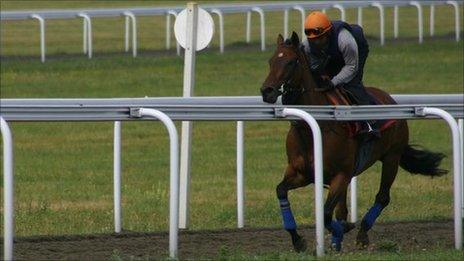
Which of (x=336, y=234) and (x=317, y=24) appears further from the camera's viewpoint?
(x=317, y=24)

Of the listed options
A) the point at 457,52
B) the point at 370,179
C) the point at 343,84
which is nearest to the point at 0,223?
the point at 343,84

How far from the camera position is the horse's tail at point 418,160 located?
1064 centimetres

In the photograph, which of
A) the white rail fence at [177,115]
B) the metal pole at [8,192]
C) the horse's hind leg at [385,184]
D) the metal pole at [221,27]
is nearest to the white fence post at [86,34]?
the metal pole at [221,27]

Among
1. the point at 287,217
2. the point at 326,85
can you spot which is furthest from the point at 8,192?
the point at 326,85

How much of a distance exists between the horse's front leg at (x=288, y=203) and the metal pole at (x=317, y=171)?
0.52 meters

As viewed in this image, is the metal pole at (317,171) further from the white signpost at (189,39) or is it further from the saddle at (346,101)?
the white signpost at (189,39)

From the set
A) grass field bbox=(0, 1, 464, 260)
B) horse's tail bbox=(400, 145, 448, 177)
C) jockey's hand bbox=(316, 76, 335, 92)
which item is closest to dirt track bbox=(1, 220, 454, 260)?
horse's tail bbox=(400, 145, 448, 177)

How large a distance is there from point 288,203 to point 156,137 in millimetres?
10007

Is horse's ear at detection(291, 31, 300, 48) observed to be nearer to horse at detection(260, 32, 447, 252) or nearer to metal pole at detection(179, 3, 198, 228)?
horse at detection(260, 32, 447, 252)

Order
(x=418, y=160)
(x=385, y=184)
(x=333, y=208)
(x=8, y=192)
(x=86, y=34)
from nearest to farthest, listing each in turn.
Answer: (x=8, y=192), (x=333, y=208), (x=385, y=184), (x=418, y=160), (x=86, y=34)

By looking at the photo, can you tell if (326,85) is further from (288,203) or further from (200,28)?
(200,28)

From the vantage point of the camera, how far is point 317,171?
8.56 meters

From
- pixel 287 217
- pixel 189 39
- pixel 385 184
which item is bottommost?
pixel 287 217

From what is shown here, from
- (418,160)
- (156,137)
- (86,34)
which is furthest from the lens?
(86,34)
